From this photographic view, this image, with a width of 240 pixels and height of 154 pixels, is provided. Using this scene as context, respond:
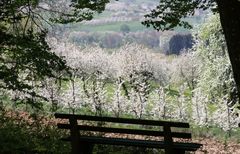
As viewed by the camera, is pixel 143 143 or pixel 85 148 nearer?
pixel 143 143

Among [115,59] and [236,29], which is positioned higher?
[236,29]

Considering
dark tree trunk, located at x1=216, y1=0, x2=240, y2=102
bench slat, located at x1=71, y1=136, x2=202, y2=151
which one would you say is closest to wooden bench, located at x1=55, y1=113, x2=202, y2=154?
bench slat, located at x1=71, y1=136, x2=202, y2=151

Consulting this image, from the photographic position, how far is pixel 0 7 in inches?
524

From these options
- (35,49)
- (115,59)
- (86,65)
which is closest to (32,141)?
(35,49)

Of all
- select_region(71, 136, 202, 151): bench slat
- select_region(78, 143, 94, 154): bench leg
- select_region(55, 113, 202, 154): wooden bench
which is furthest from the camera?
select_region(78, 143, 94, 154): bench leg

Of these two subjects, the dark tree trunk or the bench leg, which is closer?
the dark tree trunk

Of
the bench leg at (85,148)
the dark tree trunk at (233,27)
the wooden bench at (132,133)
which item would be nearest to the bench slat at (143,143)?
the wooden bench at (132,133)

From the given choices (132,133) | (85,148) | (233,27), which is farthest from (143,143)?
(233,27)

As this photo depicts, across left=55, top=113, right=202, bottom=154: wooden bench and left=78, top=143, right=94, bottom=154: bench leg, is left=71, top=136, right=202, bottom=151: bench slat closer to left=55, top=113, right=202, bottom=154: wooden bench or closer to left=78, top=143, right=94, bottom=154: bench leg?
left=55, top=113, right=202, bottom=154: wooden bench

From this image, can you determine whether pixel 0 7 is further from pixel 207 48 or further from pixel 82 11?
pixel 207 48

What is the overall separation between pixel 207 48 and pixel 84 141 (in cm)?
3186

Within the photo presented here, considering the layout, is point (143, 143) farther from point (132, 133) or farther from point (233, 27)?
point (233, 27)

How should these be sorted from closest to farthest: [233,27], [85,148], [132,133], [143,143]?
[233,27]
[132,133]
[143,143]
[85,148]

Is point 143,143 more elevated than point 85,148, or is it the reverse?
point 143,143
